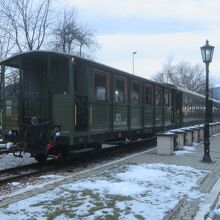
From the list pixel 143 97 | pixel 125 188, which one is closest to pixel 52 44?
pixel 143 97

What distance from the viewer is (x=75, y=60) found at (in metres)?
13.3

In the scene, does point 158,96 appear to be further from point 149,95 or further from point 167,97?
point 167,97

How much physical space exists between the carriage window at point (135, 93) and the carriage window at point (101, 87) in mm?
3077

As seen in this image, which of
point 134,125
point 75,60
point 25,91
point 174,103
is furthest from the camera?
point 174,103

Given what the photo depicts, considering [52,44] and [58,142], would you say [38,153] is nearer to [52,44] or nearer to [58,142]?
[58,142]

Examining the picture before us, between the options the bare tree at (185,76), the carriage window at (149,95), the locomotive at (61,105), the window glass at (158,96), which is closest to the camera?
the locomotive at (61,105)

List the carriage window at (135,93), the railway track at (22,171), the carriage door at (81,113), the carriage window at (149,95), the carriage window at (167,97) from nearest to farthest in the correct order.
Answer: the railway track at (22,171) < the carriage door at (81,113) < the carriage window at (135,93) < the carriage window at (149,95) < the carriage window at (167,97)

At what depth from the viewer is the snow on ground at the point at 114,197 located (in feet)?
23.4

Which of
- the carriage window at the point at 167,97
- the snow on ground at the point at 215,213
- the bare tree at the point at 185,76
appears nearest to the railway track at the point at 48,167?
the snow on ground at the point at 215,213

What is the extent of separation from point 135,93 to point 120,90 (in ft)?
6.16

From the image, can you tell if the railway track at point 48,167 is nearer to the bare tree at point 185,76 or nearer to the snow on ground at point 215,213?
the snow on ground at point 215,213

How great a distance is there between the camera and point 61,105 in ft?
42.4

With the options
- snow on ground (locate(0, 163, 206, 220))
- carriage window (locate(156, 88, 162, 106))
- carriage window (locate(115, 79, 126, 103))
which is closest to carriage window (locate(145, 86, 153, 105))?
carriage window (locate(156, 88, 162, 106))

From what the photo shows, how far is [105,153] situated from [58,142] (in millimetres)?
5472
